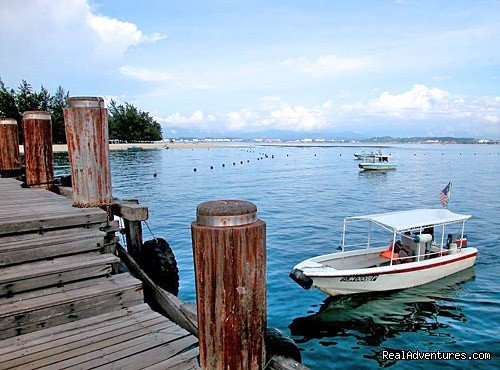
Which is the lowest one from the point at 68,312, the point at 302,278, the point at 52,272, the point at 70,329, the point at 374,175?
the point at 374,175

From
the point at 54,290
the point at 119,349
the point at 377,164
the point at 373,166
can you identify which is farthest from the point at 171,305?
the point at 377,164

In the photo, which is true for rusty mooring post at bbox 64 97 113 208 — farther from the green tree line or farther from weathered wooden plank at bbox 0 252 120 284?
the green tree line

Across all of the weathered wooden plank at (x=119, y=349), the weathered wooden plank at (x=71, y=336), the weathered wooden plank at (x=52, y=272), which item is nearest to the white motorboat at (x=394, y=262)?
the weathered wooden plank at (x=52, y=272)

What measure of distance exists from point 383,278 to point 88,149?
1043 cm

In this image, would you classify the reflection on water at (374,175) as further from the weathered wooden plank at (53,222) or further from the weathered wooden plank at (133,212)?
the weathered wooden plank at (53,222)

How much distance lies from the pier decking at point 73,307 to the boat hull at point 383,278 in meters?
8.34

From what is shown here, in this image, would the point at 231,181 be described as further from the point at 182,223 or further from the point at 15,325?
the point at 15,325

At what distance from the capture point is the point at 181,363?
10.5ft

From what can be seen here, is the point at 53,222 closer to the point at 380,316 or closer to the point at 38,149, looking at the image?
the point at 38,149

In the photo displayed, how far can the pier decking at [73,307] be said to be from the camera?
3365 mm

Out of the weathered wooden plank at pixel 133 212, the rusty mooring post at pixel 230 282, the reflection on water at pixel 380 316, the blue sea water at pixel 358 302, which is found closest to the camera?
the rusty mooring post at pixel 230 282

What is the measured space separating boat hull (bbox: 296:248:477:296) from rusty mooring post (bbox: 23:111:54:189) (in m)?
7.91

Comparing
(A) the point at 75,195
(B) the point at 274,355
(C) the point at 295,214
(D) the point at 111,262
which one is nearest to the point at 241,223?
(B) the point at 274,355

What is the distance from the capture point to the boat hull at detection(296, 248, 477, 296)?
1198 cm
